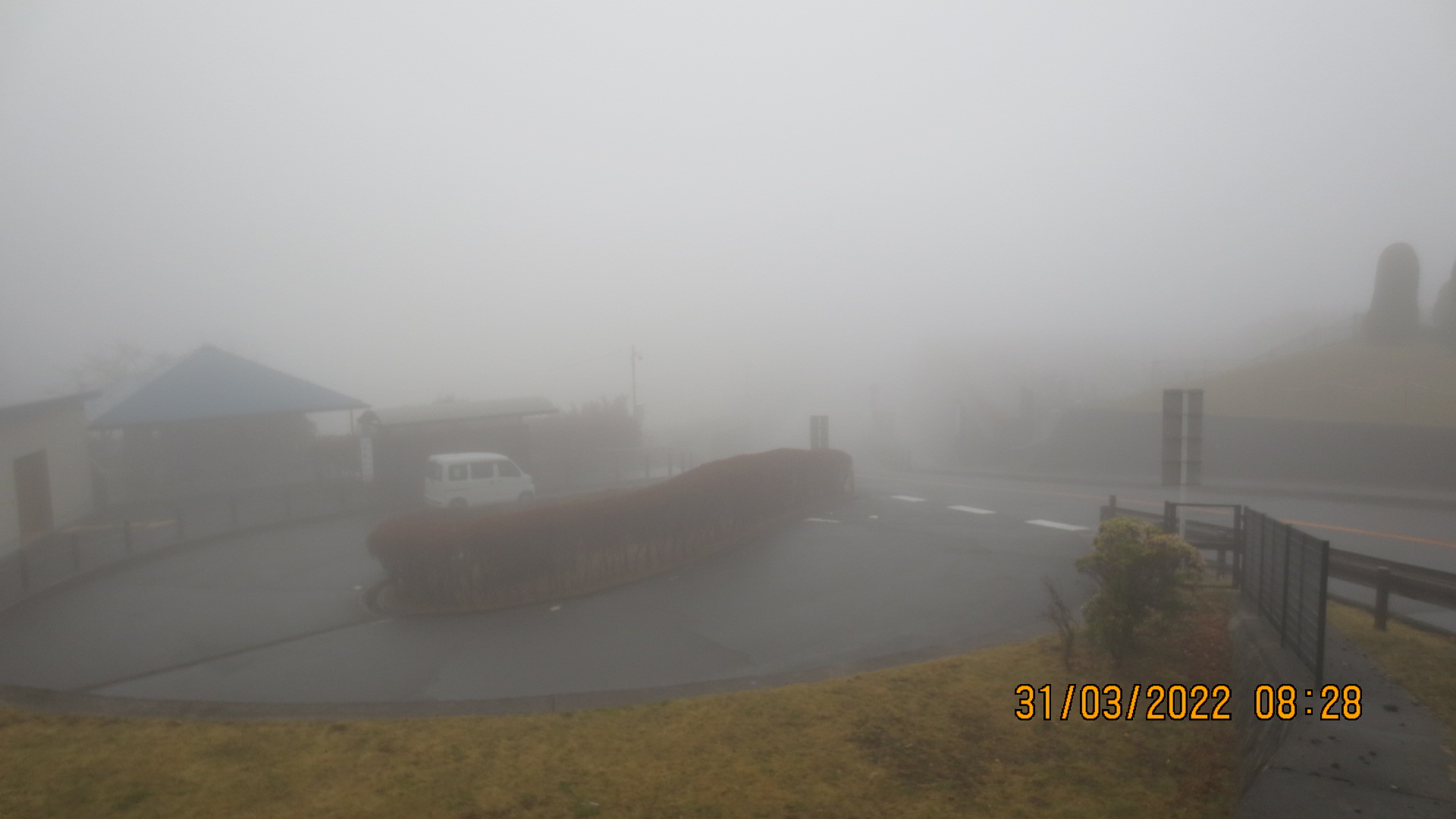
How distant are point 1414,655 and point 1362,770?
3.21 m

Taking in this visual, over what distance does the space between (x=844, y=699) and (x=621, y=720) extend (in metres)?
1.89

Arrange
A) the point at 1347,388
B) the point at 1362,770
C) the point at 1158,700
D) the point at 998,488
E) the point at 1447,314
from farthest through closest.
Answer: the point at 1447,314, the point at 1347,388, the point at 998,488, the point at 1158,700, the point at 1362,770

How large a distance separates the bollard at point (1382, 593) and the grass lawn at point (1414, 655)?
102 mm

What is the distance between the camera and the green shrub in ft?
23.9

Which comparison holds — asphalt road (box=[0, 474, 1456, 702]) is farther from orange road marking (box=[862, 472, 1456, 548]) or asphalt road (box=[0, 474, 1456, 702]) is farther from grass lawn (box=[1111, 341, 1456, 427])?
grass lawn (box=[1111, 341, 1456, 427])

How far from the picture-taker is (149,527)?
19547 mm

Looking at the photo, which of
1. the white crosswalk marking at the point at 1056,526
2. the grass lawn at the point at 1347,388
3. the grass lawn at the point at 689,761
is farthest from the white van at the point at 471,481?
the grass lawn at the point at 1347,388

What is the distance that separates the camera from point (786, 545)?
1497 cm

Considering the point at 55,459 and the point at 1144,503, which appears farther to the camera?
the point at 55,459

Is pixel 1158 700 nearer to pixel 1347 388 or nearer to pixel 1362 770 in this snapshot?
pixel 1362 770

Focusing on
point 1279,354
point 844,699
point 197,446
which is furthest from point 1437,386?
point 197,446

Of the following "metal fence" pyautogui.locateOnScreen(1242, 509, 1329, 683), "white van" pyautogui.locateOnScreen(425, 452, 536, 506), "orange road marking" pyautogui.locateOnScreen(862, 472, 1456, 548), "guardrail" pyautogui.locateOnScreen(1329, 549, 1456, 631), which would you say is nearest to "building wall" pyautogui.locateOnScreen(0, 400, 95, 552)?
"white van" pyautogui.locateOnScreen(425, 452, 536, 506)

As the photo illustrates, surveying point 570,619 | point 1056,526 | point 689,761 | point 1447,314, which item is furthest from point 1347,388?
point 689,761

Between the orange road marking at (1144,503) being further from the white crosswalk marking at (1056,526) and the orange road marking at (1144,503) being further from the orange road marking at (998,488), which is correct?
the white crosswalk marking at (1056,526)
